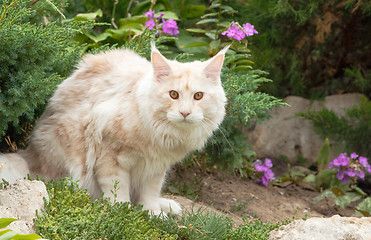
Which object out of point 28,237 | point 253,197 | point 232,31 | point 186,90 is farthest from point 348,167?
point 28,237

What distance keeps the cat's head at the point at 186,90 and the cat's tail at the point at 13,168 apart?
1.09 m

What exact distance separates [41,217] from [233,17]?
3.52 metres

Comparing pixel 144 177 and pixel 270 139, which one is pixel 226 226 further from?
pixel 270 139

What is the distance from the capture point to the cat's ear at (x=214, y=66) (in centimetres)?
314

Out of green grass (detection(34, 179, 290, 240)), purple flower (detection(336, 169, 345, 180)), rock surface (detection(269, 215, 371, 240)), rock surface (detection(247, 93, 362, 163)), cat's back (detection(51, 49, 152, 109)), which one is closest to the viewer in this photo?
green grass (detection(34, 179, 290, 240))

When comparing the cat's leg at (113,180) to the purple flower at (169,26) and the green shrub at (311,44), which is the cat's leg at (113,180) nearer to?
the purple flower at (169,26)

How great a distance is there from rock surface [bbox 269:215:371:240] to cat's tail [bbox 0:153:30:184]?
180 cm

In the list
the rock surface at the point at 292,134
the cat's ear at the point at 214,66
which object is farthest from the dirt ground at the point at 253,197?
the cat's ear at the point at 214,66

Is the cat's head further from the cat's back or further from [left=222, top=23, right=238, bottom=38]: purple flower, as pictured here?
[left=222, top=23, right=238, bottom=38]: purple flower

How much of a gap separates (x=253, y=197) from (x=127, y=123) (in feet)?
6.25

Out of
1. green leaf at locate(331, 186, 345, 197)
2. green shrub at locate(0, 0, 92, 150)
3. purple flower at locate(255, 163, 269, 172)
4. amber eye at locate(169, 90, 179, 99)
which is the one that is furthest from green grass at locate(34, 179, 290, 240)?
green leaf at locate(331, 186, 345, 197)

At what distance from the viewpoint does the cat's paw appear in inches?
142

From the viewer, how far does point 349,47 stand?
624cm

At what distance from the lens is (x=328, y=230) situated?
2.97 meters
